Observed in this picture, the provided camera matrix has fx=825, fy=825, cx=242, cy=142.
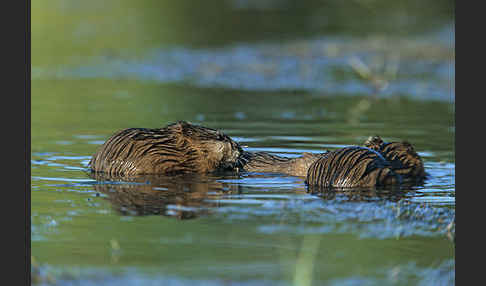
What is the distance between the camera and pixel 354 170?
24.9 ft

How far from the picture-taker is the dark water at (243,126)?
17.4 ft

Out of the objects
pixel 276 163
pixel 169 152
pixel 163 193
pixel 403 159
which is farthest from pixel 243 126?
pixel 163 193

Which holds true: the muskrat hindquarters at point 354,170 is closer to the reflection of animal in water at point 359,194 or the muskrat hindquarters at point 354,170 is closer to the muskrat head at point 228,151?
the reflection of animal in water at point 359,194

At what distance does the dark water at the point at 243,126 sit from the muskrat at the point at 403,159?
0.62 ft

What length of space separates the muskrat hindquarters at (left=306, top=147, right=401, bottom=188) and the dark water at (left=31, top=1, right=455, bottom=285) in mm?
254

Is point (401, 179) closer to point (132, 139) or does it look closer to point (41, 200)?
point (132, 139)

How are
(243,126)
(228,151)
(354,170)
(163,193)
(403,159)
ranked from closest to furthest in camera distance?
(163,193)
(354,170)
(403,159)
(228,151)
(243,126)

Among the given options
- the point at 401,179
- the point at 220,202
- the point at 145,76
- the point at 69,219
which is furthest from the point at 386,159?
the point at 145,76

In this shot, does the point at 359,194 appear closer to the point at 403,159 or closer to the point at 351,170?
the point at 351,170

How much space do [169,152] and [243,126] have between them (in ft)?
10.9

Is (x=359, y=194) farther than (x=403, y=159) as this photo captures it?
No

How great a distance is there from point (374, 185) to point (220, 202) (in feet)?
5.08

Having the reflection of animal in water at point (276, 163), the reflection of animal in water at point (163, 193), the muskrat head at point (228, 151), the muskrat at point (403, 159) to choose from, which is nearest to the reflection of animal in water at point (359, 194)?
the muskrat at point (403, 159)

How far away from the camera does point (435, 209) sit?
6793mm
